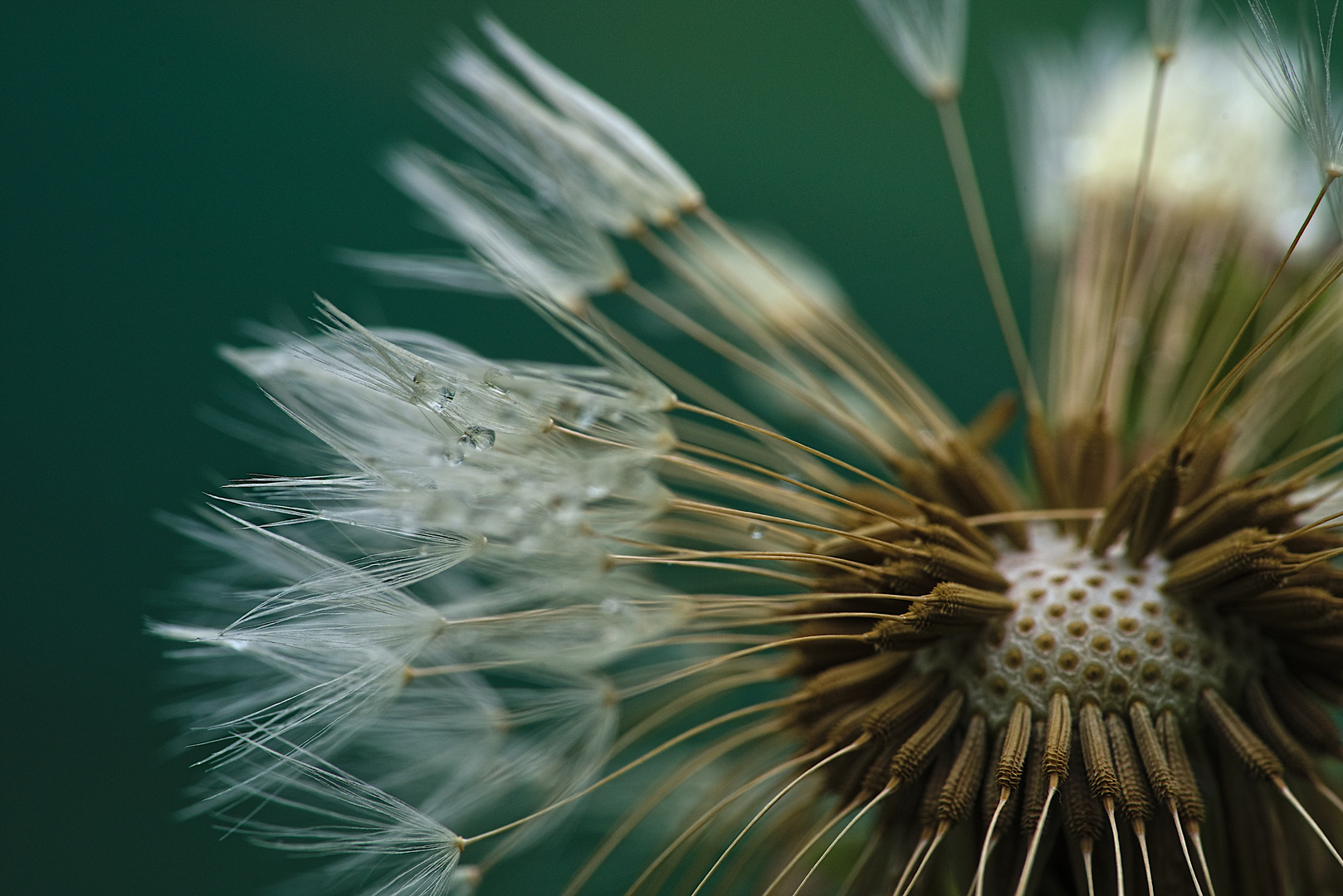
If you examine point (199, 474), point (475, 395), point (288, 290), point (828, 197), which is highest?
point (828, 197)

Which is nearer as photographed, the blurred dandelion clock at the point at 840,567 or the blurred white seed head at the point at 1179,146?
the blurred dandelion clock at the point at 840,567

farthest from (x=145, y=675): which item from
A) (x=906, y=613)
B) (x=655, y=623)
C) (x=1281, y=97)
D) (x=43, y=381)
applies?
(x=1281, y=97)

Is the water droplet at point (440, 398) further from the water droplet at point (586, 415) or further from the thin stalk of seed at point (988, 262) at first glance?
the thin stalk of seed at point (988, 262)

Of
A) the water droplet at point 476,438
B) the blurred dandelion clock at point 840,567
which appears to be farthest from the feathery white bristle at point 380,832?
the water droplet at point 476,438

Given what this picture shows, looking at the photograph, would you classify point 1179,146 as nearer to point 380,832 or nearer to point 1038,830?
point 1038,830

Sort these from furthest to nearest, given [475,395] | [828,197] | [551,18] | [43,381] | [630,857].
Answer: [828,197] → [551,18] → [43,381] → [630,857] → [475,395]

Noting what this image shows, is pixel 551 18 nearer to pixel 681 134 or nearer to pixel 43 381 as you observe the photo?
pixel 681 134

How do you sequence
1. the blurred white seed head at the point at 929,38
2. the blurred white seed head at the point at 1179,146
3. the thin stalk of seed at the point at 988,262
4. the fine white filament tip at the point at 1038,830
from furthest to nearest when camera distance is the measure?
1. the blurred white seed head at the point at 1179,146
2. the blurred white seed head at the point at 929,38
3. the thin stalk of seed at the point at 988,262
4. the fine white filament tip at the point at 1038,830
